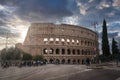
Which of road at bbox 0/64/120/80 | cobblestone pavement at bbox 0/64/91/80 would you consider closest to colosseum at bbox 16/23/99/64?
cobblestone pavement at bbox 0/64/91/80

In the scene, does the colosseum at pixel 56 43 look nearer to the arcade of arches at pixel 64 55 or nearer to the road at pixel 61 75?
the arcade of arches at pixel 64 55

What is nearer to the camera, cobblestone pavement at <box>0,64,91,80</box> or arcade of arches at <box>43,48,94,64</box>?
cobblestone pavement at <box>0,64,91,80</box>

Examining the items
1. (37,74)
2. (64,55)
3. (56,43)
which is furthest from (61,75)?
(56,43)

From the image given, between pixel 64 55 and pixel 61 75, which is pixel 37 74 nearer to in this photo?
pixel 61 75

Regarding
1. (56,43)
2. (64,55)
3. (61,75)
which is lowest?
(61,75)

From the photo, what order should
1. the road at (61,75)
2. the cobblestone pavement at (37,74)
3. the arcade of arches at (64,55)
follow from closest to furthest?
the road at (61,75) < the cobblestone pavement at (37,74) < the arcade of arches at (64,55)

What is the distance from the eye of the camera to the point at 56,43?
80.6 metres

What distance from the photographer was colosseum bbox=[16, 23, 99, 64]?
79.2 meters

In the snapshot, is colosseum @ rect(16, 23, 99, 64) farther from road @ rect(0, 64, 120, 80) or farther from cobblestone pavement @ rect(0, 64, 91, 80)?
road @ rect(0, 64, 120, 80)

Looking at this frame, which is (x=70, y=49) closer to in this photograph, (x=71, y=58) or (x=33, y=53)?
(x=71, y=58)

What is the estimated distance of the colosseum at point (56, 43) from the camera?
79.2 metres

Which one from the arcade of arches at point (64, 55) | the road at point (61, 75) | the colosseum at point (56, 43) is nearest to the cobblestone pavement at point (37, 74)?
the road at point (61, 75)

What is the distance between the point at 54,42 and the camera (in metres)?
80.2

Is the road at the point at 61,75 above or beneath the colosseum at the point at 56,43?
beneath
